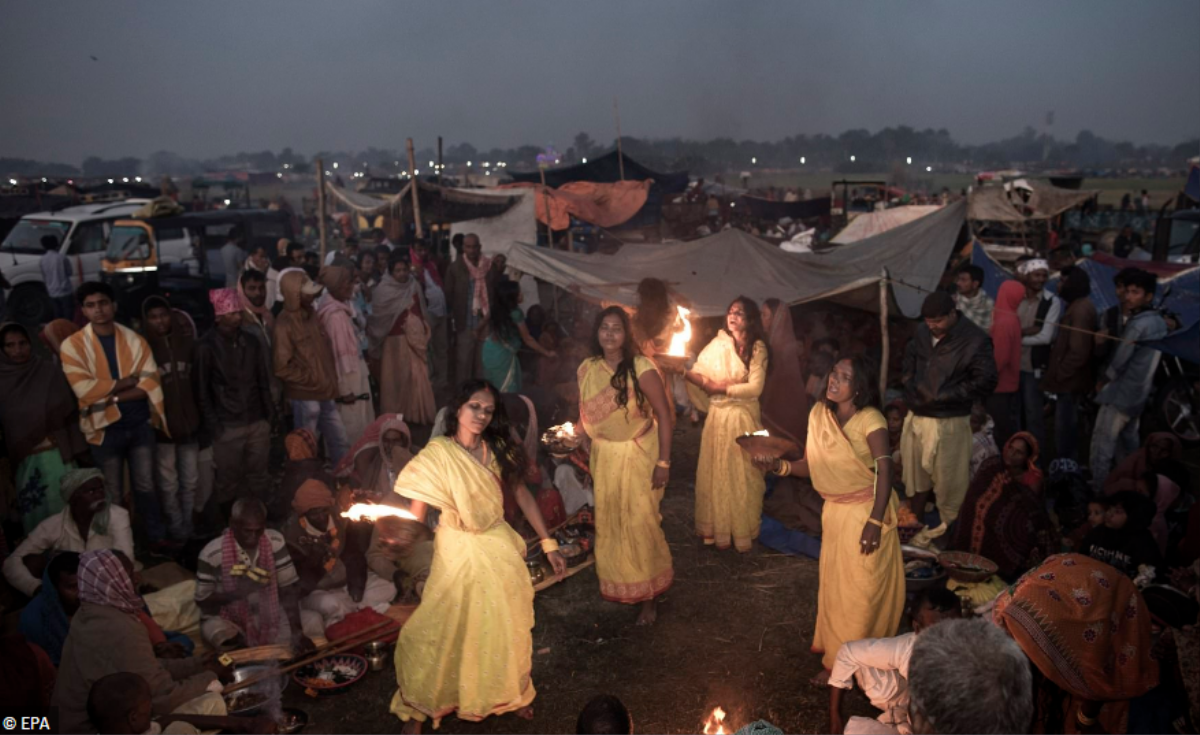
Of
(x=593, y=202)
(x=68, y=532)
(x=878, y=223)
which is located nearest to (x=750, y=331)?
(x=68, y=532)

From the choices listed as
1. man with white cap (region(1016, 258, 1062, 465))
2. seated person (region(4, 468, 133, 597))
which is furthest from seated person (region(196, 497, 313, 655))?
man with white cap (region(1016, 258, 1062, 465))

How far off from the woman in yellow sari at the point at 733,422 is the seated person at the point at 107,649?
11.7 ft

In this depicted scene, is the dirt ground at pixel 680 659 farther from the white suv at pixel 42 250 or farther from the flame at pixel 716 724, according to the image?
the white suv at pixel 42 250

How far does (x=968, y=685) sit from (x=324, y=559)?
4.25 metres

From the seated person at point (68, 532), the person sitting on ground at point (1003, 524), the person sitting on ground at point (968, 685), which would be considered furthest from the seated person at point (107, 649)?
the person sitting on ground at point (1003, 524)

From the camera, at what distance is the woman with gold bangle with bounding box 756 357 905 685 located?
415cm

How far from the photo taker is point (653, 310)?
6.30 meters

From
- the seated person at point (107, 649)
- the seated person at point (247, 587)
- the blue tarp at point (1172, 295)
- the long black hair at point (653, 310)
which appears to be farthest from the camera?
the blue tarp at point (1172, 295)

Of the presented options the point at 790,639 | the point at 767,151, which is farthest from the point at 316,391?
the point at 767,151

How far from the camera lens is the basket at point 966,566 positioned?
4.97 metres

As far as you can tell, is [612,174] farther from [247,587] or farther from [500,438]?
[500,438]

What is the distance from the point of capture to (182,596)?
5.18 meters

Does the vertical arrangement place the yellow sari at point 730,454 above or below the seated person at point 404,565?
above

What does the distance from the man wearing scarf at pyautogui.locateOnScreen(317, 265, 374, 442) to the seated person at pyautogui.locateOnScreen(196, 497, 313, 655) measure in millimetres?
2583
